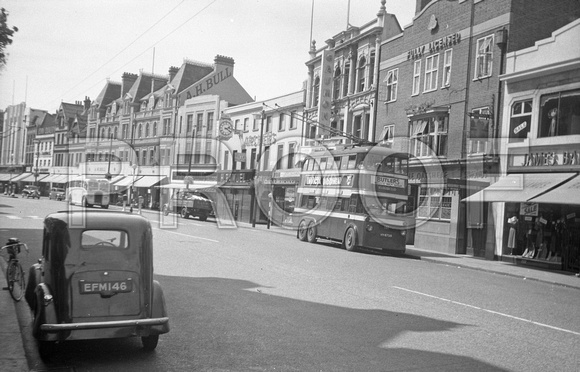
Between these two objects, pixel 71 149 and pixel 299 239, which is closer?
pixel 299 239

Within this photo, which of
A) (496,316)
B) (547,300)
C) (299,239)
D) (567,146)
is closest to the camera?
(496,316)

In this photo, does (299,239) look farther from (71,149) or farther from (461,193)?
(71,149)

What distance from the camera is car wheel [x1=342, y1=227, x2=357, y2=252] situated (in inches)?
922

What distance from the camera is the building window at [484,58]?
25.2 m

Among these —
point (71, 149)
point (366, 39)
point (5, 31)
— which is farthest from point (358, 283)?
point (71, 149)

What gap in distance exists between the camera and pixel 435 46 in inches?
1137

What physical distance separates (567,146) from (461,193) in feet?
19.1

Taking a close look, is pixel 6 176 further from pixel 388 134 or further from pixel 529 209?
pixel 529 209

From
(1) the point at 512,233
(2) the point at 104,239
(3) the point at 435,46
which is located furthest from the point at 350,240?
(2) the point at 104,239

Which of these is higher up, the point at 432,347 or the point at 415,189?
the point at 415,189

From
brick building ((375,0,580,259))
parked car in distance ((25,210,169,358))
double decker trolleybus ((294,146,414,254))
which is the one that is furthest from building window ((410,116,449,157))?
parked car in distance ((25,210,169,358))

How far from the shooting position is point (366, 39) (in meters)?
35.3

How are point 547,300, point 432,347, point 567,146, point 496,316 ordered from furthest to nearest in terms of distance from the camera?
point 567,146 → point 547,300 → point 496,316 → point 432,347

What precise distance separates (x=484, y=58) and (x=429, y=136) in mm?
4766
